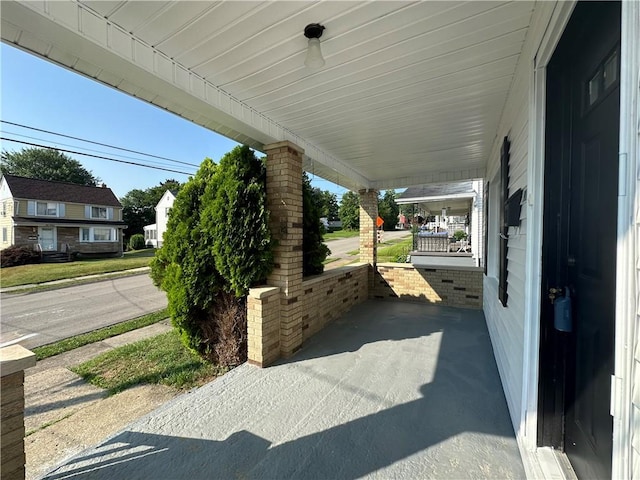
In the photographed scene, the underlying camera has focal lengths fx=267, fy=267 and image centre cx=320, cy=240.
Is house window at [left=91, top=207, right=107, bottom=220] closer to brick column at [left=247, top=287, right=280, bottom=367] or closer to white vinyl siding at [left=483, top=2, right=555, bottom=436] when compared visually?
brick column at [left=247, top=287, right=280, bottom=367]

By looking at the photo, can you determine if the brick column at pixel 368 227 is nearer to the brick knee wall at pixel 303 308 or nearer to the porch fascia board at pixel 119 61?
the brick knee wall at pixel 303 308

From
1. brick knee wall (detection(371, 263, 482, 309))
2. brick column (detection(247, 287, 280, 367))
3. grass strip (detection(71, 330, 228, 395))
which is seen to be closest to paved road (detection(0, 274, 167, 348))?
grass strip (detection(71, 330, 228, 395))

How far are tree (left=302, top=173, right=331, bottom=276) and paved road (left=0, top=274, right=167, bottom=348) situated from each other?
5214mm

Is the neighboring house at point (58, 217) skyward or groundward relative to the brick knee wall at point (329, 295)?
skyward

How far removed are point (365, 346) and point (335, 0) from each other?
3.75 metres

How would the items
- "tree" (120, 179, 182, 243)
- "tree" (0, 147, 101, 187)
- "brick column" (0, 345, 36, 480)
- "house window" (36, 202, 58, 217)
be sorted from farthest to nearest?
"tree" (120, 179, 182, 243) → "tree" (0, 147, 101, 187) → "house window" (36, 202, 58, 217) → "brick column" (0, 345, 36, 480)

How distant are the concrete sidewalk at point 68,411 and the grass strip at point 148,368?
127mm

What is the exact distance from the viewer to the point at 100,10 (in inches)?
68.0

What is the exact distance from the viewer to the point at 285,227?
139 inches

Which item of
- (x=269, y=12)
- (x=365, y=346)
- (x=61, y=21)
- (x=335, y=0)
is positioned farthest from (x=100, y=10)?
(x=365, y=346)

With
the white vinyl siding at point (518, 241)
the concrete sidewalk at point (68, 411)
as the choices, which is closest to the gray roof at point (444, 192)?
the white vinyl siding at point (518, 241)

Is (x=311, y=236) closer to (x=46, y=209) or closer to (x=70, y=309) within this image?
(x=70, y=309)

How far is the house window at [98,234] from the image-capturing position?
21906 millimetres

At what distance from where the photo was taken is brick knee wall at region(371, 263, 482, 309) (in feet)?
19.1
